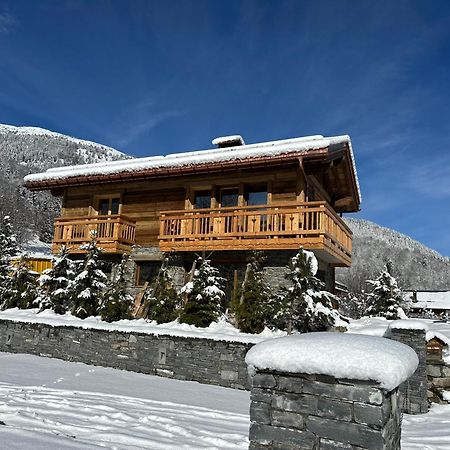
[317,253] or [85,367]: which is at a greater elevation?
[317,253]

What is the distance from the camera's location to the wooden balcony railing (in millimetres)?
10852

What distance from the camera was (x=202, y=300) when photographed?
407 inches

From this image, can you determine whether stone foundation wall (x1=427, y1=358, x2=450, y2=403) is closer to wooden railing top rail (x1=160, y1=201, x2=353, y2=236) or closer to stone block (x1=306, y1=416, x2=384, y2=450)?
wooden railing top rail (x1=160, y1=201, x2=353, y2=236)

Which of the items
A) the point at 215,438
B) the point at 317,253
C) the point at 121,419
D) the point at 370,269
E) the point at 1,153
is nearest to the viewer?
the point at 215,438

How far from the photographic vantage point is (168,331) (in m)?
9.20

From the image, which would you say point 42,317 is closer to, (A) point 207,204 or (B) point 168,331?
(B) point 168,331

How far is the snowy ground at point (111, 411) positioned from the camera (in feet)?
14.3

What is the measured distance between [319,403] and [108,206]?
13.2 metres

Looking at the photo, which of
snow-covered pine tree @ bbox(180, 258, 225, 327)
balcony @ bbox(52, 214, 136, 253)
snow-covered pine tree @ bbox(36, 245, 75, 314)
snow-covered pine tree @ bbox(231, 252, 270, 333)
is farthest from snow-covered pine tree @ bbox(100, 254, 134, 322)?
snow-covered pine tree @ bbox(231, 252, 270, 333)

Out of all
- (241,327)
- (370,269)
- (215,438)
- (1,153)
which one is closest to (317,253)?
(241,327)

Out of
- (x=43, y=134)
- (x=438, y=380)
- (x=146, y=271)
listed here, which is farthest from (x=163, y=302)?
(x=43, y=134)

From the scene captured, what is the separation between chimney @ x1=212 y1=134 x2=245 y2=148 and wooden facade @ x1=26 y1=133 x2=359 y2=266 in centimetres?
271

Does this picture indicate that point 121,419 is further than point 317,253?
No

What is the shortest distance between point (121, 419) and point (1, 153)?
112696 millimetres
